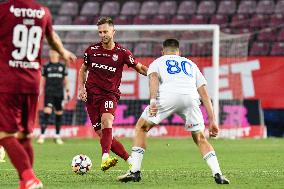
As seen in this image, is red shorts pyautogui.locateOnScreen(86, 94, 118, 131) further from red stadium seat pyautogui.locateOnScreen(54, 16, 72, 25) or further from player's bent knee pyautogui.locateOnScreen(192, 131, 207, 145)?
red stadium seat pyautogui.locateOnScreen(54, 16, 72, 25)

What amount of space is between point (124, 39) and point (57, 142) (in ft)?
12.6

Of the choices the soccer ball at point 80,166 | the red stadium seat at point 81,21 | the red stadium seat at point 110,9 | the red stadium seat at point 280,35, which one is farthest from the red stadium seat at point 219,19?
the soccer ball at point 80,166

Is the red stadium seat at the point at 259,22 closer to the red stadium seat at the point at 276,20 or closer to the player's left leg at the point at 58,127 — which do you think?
the red stadium seat at the point at 276,20

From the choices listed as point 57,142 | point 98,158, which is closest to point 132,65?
point 98,158

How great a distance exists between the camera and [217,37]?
20859 mm

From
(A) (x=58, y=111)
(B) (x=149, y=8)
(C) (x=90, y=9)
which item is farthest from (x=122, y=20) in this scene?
(A) (x=58, y=111)

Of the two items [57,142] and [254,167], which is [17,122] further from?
[57,142]

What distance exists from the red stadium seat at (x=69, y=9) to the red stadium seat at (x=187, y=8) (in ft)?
11.7

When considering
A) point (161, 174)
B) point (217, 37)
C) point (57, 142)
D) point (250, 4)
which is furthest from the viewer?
point (250, 4)

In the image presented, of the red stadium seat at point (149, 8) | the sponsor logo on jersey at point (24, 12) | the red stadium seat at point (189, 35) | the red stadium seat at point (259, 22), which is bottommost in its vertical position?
the sponsor logo on jersey at point (24, 12)

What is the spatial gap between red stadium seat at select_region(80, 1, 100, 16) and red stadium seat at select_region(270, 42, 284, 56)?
7.32 metres

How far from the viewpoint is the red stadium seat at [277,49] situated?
22125 mm

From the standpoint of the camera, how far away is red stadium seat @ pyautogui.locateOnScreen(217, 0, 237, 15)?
26.5 meters

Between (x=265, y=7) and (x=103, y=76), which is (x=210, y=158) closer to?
(x=103, y=76)
